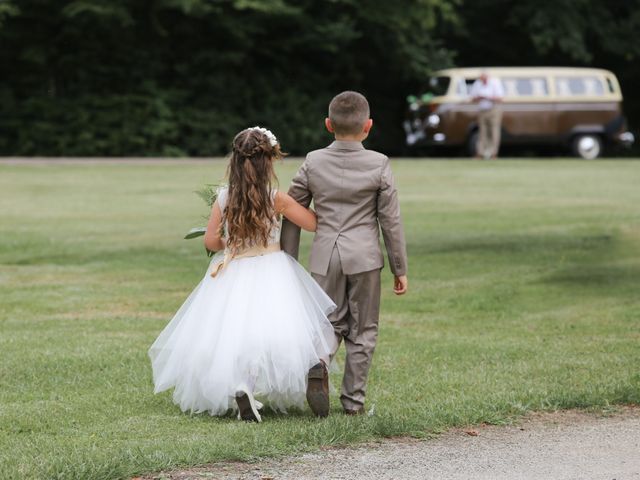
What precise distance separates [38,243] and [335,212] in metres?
8.49

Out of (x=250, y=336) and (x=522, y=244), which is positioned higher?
(x=250, y=336)

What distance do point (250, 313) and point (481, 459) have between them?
139 cm

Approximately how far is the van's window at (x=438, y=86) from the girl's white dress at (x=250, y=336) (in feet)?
83.2

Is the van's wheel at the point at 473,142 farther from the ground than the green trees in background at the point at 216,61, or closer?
closer

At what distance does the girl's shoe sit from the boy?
10.4 inches

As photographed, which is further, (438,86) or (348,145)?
(438,86)

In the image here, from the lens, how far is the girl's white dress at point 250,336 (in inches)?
237

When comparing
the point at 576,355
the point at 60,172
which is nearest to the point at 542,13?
the point at 60,172

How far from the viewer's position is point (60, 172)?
78.7 feet

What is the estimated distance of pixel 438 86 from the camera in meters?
31.6

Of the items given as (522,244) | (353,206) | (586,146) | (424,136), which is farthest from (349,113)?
(586,146)

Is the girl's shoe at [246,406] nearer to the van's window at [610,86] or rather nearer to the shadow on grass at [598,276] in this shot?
the shadow on grass at [598,276]

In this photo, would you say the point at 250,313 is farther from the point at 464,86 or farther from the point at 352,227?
the point at 464,86

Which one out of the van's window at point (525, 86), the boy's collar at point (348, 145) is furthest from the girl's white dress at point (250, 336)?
the van's window at point (525, 86)
